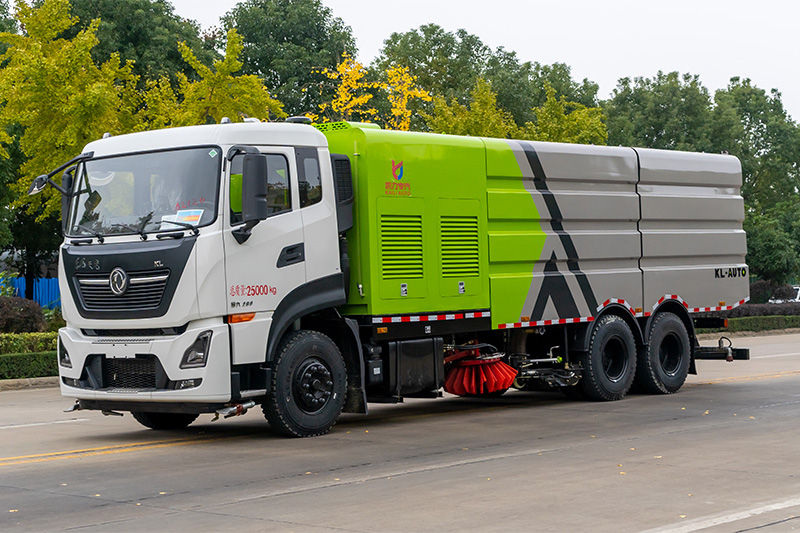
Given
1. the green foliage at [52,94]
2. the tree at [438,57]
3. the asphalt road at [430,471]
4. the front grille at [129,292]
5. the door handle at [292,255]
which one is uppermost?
the tree at [438,57]

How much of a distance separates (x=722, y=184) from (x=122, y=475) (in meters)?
10.6

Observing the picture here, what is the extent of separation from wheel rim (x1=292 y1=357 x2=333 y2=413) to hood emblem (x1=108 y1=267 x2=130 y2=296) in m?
1.91

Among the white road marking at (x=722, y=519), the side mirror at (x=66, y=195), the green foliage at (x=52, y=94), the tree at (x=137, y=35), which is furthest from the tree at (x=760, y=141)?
the white road marking at (x=722, y=519)

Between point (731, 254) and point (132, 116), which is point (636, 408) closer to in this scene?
point (731, 254)

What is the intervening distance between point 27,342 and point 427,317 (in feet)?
34.5

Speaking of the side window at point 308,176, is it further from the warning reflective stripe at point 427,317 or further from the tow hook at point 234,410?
the tow hook at point 234,410

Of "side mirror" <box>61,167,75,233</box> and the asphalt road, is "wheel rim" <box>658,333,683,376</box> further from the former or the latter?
"side mirror" <box>61,167,75,233</box>

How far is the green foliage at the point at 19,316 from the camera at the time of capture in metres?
22.2

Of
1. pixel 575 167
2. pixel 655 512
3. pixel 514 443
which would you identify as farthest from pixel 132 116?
pixel 655 512

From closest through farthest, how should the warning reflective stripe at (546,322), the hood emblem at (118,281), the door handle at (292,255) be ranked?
the hood emblem at (118,281) < the door handle at (292,255) < the warning reflective stripe at (546,322)

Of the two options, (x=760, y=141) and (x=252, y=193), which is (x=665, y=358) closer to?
(x=252, y=193)

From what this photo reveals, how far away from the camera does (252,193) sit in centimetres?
1073

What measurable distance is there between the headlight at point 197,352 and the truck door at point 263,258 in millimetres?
278

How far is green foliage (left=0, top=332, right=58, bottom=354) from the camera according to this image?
20.0 meters
